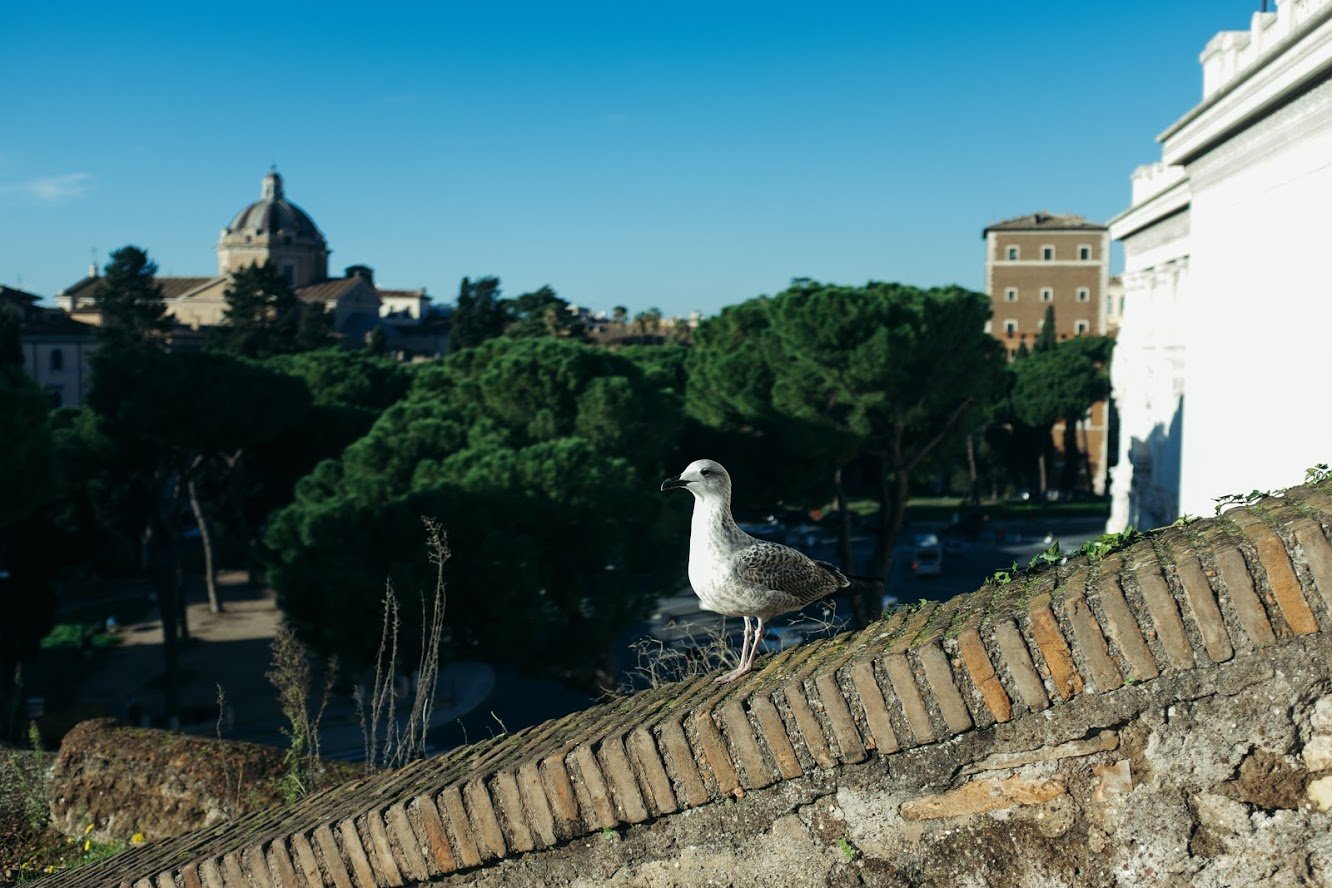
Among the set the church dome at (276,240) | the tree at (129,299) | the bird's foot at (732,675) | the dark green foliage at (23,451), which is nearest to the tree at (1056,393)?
the tree at (129,299)

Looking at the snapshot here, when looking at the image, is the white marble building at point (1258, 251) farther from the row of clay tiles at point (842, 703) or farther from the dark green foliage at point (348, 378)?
the dark green foliage at point (348, 378)

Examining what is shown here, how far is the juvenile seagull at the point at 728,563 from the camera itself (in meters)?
3.53

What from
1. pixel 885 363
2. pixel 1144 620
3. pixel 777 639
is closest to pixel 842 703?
pixel 1144 620

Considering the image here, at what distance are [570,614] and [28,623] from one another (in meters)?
9.54

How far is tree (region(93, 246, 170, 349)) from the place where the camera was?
43406 millimetres

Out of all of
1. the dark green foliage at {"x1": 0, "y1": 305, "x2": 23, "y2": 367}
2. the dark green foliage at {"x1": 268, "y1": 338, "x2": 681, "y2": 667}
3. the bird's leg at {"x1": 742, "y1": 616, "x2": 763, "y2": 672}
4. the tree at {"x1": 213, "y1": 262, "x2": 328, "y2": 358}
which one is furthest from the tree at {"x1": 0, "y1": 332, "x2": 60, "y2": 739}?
the tree at {"x1": 213, "y1": 262, "x2": 328, "y2": 358}

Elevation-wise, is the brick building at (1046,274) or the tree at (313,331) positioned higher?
the brick building at (1046,274)

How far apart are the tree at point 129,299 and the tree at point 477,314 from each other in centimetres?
1542

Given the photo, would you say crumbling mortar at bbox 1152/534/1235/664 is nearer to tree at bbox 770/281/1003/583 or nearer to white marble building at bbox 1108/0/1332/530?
white marble building at bbox 1108/0/1332/530

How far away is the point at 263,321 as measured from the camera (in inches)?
1976

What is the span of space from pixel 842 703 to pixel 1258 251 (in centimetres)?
Answer: 1106

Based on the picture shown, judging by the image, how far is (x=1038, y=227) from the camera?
223 feet

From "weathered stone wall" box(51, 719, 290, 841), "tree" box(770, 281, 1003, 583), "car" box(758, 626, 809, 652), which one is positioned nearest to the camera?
"car" box(758, 626, 809, 652)

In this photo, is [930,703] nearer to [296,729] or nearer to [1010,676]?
[1010,676]
